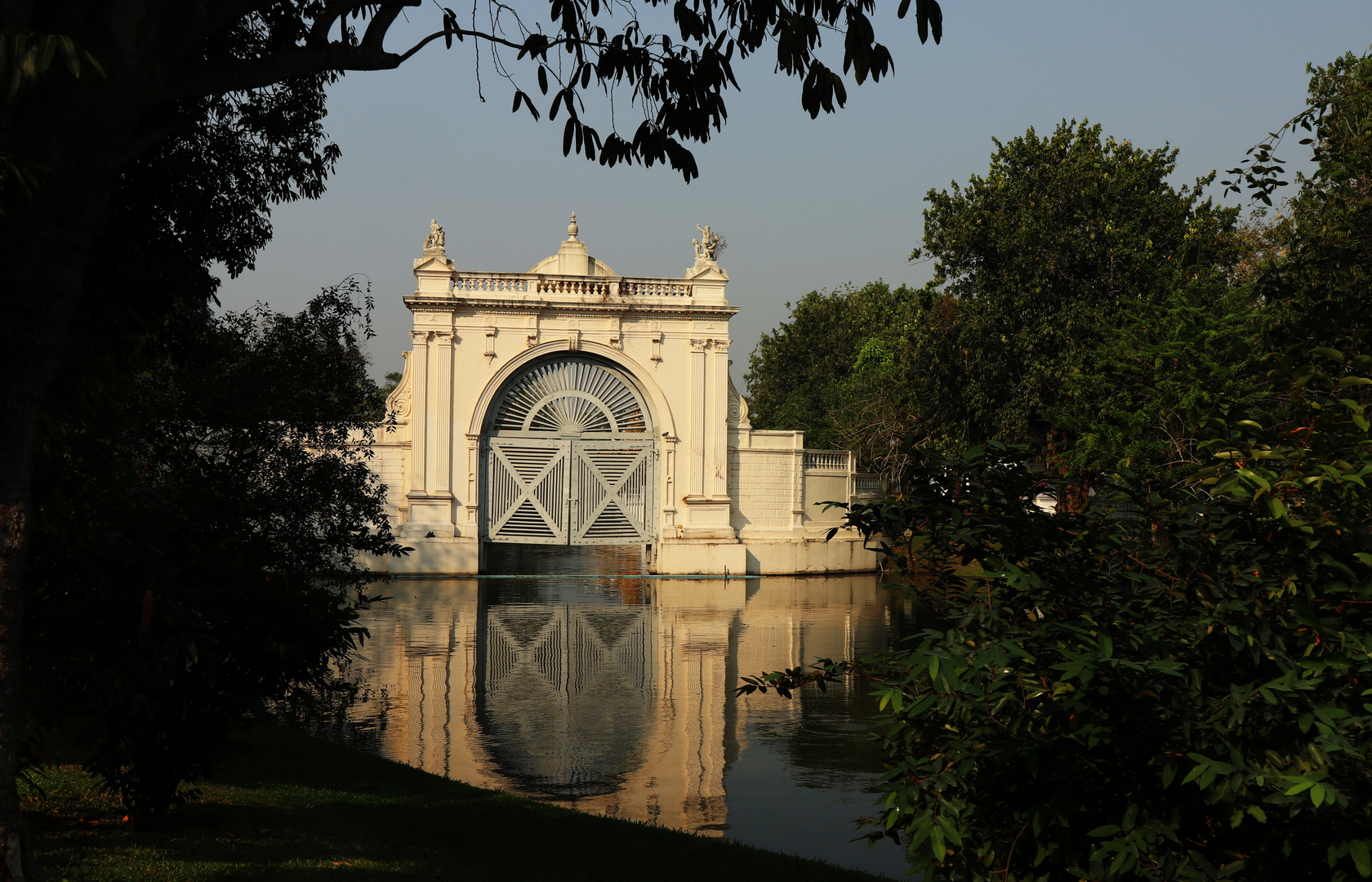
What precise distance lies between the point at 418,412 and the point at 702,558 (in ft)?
25.3

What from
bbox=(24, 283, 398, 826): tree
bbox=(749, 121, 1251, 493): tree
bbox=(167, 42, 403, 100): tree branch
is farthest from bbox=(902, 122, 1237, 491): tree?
bbox=(167, 42, 403, 100): tree branch

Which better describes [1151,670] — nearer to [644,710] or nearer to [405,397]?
[644,710]

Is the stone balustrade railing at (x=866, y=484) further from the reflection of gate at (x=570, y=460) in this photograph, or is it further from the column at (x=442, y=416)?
the column at (x=442, y=416)

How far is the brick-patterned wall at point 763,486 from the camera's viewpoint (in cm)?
2778

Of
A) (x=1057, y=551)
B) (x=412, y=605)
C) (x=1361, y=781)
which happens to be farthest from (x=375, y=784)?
(x=412, y=605)

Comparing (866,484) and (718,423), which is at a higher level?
(718,423)

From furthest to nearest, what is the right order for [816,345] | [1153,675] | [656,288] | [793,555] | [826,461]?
1. [816,345]
2. [826,461]
3. [656,288]
4. [793,555]
5. [1153,675]

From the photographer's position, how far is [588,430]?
90.2 ft

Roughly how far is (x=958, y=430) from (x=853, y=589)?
5.30m

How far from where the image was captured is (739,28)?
18.3ft

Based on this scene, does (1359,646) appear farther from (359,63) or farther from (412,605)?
(412,605)

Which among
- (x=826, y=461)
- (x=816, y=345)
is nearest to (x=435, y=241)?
(x=826, y=461)

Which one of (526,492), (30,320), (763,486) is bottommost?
(526,492)

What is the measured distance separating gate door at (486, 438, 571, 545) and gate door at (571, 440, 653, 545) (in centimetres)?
36
